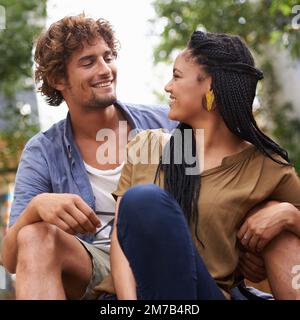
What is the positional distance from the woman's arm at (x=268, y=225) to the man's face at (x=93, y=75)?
1.03 metres

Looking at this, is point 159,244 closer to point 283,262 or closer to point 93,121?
point 283,262

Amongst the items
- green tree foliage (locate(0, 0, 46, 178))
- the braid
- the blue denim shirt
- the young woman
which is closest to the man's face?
the blue denim shirt

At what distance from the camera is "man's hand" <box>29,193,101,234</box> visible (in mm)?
2424

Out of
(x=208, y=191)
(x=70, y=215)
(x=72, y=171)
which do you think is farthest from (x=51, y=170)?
(x=208, y=191)

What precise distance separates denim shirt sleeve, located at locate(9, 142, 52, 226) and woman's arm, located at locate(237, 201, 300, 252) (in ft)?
2.74

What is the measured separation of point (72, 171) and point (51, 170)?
8 cm

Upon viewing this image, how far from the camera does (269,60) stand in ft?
44.5

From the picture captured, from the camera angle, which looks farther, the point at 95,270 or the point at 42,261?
the point at 95,270

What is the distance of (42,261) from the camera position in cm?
241

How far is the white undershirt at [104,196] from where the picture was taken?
2.95 m

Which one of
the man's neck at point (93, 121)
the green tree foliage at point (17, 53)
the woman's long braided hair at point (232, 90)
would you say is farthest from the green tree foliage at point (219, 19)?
the woman's long braided hair at point (232, 90)

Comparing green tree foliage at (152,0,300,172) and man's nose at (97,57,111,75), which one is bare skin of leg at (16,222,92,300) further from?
green tree foliage at (152,0,300,172)

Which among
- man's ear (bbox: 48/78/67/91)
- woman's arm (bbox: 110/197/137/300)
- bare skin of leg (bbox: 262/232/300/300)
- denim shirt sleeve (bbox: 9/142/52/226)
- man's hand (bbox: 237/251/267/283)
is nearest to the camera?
woman's arm (bbox: 110/197/137/300)

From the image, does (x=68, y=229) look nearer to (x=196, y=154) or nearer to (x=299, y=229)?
(x=196, y=154)
